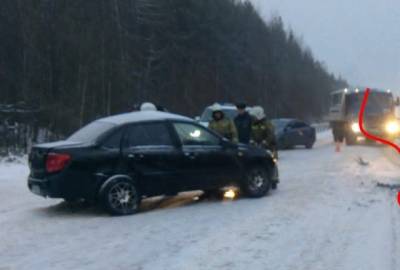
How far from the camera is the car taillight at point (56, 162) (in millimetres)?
10500

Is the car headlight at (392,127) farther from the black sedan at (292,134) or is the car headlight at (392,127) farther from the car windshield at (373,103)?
the black sedan at (292,134)

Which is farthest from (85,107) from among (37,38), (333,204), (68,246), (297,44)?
(297,44)

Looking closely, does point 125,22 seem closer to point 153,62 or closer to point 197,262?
point 153,62

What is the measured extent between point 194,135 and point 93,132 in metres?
1.78

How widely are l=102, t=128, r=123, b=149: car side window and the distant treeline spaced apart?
50.5 feet

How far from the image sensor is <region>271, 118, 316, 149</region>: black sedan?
103ft

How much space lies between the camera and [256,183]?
12836 millimetres

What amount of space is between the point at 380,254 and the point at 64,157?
4.86 meters

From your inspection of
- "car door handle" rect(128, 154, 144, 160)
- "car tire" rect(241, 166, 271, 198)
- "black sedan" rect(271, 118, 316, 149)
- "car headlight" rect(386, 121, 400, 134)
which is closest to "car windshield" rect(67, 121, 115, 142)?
"car door handle" rect(128, 154, 144, 160)

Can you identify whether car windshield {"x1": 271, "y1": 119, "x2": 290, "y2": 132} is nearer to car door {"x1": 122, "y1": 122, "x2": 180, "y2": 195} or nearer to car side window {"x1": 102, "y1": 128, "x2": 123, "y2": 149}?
car door {"x1": 122, "y1": 122, "x2": 180, "y2": 195}

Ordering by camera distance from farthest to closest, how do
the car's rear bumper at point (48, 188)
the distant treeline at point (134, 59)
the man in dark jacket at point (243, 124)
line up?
the distant treeline at point (134, 59) < the man in dark jacket at point (243, 124) < the car's rear bumper at point (48, 188)

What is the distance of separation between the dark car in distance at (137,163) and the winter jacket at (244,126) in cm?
168

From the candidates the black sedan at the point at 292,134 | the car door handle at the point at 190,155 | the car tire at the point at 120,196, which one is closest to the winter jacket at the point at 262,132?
the car door handle at the point at 190,155

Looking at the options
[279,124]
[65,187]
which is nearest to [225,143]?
[65,187]
